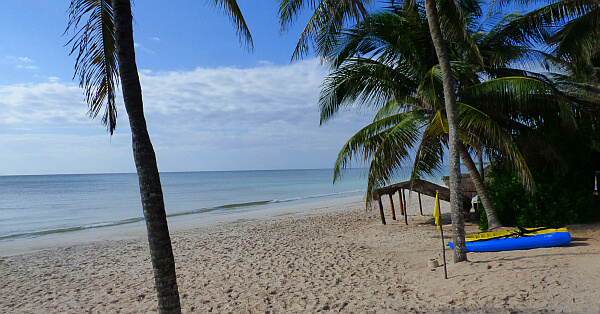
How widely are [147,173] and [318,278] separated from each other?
15.1ft

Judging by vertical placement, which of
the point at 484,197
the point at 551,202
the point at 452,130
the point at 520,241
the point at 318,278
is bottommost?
the point at 318,278

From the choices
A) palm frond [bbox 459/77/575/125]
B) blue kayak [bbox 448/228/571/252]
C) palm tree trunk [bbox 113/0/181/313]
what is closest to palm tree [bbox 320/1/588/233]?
palm frond [bbox 459/77/575/125]

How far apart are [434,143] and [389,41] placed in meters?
2.82

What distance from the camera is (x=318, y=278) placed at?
713 centimetres

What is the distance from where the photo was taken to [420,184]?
41.4 ft

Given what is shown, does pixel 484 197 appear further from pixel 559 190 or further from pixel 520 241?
pixel 520 241

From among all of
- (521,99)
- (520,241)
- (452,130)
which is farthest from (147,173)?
(521,99)

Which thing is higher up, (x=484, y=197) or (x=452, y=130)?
(x=452, y=130)

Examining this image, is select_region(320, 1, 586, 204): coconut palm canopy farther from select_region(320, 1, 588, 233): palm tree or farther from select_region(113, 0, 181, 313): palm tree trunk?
select_region(113, 0, 181, 313): palm tree trunk

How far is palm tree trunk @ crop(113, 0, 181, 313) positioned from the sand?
2576mm

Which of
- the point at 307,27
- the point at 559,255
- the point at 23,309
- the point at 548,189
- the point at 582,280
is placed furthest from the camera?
the point at 548,189

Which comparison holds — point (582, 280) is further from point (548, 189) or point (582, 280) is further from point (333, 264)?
point (548, 189)

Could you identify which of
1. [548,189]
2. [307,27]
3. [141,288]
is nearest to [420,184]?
[548,189]

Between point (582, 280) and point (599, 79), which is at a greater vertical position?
point (599, 79)
